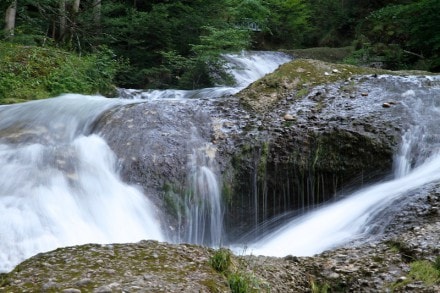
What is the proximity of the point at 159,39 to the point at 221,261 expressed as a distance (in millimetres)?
12089

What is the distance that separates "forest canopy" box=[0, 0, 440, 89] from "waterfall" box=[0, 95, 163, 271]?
18.2 feet

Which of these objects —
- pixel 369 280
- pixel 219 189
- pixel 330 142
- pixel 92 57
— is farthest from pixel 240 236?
pixel 92 57

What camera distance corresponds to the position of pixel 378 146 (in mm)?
6094

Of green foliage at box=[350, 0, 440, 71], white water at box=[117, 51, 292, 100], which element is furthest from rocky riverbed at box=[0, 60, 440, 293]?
green foliage at box=[350, 0, 440, 71]

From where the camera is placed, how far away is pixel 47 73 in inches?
436

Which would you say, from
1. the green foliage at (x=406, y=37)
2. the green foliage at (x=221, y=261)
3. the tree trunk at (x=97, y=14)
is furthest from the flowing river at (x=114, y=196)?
the tree trunk at (x=97, y=14)

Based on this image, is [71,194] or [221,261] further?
[71,194]

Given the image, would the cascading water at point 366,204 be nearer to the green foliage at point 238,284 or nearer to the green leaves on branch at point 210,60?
the green foliage at point 238,284

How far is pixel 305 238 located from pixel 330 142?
1636 millimetres

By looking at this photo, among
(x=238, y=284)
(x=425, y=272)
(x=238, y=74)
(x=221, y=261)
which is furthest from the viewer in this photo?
(x=238, y=74)

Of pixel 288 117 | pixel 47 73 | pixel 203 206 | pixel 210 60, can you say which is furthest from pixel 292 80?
pixel 47 73

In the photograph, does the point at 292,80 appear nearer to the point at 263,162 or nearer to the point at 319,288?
the point at 263,162

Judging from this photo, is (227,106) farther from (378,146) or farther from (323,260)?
(323,260)

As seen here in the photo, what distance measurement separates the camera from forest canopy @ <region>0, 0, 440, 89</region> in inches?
484
